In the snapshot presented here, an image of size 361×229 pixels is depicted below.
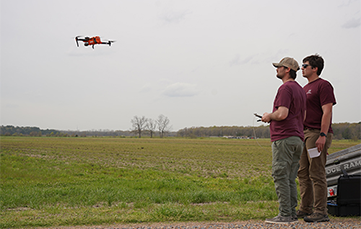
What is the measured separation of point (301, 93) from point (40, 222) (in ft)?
15.3

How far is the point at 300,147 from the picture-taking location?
156 inches

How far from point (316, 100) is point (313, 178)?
1237 millimetres

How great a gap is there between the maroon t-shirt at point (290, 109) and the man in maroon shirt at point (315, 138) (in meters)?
0.43

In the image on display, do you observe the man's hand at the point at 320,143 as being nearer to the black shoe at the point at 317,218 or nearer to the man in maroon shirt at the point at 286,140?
the man in maroon shirt at the point at 286,140

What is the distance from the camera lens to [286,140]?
12.9 ft

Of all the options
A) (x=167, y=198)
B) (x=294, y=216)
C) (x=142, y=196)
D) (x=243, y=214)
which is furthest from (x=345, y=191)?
(x=142, y=196)

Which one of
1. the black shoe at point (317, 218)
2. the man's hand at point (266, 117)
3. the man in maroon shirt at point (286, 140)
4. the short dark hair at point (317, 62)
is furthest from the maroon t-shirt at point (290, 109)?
the black shoe at point (317, 218)

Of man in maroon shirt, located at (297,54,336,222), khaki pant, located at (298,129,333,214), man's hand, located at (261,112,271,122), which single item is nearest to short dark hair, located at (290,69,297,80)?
man in maroon shirt, located at (297,54,336,222)

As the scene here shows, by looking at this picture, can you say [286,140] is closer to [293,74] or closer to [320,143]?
[320,143]

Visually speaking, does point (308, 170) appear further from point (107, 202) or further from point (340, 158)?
point (107, 202)

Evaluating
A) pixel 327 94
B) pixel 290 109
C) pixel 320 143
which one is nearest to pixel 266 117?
pixel 290 109

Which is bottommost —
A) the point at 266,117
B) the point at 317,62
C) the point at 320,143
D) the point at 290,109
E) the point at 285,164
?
the point at 285,164

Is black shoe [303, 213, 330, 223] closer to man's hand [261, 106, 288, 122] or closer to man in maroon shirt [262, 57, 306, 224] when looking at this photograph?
man in maroon shirt [262, 57, 306, 224]

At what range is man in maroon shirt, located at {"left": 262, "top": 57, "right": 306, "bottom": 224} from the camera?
12.9ft
